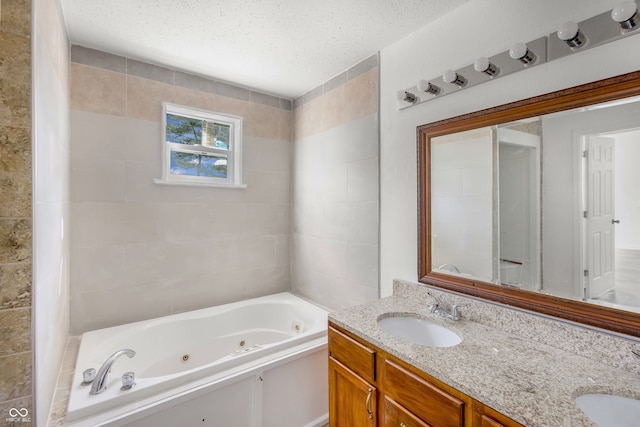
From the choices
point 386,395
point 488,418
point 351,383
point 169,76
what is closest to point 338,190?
point 351,383

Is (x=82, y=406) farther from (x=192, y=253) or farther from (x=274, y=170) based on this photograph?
(x=274, y=170)

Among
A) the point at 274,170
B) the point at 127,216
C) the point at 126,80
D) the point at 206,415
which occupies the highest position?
the point at 126,80

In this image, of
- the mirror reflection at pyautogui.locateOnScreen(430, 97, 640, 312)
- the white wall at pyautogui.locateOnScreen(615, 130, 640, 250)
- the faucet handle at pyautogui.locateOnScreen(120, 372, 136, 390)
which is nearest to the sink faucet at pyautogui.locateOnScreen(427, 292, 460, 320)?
the mirror reflection at pyautogui.locateOnScreen(430, 97, 640, 312)

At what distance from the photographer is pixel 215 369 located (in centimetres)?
158

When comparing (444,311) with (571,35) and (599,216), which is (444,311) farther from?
(571,35)

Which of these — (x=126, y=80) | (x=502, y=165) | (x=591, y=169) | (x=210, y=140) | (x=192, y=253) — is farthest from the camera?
(x=210, y=140)

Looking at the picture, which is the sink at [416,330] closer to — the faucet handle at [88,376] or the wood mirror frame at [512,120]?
the wood mirror frame at [512,120]

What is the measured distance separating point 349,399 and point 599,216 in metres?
1.37

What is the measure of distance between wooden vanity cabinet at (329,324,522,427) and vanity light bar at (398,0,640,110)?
1.38 metres

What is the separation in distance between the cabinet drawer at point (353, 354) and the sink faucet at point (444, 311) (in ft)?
1.55

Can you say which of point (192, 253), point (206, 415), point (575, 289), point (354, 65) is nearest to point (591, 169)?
point (575, 289)

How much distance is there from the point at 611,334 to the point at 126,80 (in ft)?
10.2

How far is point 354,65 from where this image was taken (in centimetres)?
225

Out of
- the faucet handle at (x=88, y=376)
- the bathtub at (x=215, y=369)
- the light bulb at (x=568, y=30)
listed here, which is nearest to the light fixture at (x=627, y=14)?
the light bulb at (x=568, y=30)
